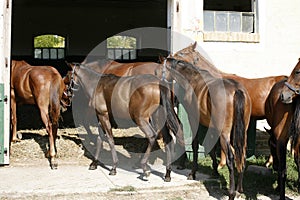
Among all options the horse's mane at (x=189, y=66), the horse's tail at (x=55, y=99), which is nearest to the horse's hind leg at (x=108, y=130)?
the horse's tail at (x=55, y=99)

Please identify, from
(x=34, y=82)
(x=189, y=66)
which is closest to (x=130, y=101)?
(x=189, y=66)

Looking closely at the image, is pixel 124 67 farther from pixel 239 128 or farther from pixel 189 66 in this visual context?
pixel 239 128

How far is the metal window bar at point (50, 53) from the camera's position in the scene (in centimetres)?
1708

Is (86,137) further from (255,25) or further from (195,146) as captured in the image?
(255,25)

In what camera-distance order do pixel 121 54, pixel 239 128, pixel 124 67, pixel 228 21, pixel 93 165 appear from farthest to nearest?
pixel 121 54
pixel 228 21
pixel 124 67
pixel 93 165
pixel 239 128

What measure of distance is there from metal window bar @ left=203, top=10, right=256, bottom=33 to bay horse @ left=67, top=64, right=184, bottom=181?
218 cm

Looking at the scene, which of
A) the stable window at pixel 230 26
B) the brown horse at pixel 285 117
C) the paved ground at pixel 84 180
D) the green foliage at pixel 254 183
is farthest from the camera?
the stable window at pixel 230 26

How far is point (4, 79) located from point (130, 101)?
2.06 meters

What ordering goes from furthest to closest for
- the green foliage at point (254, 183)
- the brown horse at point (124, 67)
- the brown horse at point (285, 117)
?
1. the brown horse at point (124, 67)
2. the green foliage at point (254, 183)
3. the brown horse at point (285, 117)

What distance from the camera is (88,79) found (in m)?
6.01

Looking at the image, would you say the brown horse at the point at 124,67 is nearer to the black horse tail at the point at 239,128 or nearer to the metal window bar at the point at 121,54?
the black horse tail at the point at 239,128

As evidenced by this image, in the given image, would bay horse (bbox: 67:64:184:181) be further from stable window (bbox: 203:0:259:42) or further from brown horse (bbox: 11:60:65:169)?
stable window (bbox: 203:0:259:42)

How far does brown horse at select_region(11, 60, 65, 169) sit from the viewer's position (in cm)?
614

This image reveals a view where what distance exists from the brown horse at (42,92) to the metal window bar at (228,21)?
2884 mm
